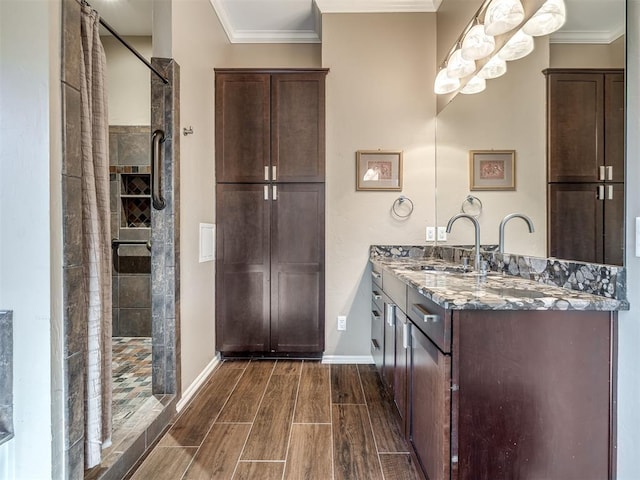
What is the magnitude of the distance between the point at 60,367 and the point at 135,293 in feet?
7.56

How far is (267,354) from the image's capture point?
280 centimetres

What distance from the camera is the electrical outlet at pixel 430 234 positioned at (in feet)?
9.04

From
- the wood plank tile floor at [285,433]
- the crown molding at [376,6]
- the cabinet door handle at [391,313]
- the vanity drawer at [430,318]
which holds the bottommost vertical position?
→ the wood plank tile floor at [285,433]

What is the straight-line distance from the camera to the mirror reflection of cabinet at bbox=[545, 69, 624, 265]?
1.13 metres

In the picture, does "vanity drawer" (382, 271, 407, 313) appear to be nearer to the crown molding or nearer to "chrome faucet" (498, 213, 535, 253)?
"chrome faucet" (498, 213, 535, 253)

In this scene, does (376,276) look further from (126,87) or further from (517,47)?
(126,87)

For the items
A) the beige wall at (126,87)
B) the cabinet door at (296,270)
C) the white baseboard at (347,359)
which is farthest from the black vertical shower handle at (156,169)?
the white baseboard at (347,359)

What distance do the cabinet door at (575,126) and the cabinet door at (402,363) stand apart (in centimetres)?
94

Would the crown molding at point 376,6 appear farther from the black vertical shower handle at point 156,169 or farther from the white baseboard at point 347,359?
the white baseboard at point 347,359

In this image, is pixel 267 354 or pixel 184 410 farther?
pixel 267 354

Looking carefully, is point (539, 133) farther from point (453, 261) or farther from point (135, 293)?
point (135, 293)

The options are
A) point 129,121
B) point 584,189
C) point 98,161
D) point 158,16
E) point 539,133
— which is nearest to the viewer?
point 584,189

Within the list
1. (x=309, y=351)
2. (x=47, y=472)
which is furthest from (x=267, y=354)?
(x=47, y=472)

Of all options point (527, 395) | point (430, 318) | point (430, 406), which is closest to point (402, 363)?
point (430, 406)
